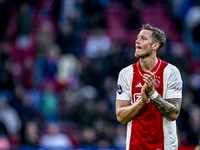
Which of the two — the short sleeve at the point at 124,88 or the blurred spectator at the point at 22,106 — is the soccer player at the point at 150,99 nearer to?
the short sleeve at the point at 124,88

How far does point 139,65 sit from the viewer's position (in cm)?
498

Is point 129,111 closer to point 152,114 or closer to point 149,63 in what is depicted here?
point 152,114

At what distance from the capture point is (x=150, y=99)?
4754mm

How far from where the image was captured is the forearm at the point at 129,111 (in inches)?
181

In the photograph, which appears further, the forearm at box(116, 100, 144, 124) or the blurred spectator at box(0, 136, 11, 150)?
the blurred spectator at box(0, 136, 11, 150)

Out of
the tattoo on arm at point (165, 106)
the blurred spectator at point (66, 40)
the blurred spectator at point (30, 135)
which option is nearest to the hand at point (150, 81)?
the tattoo on arm at point (165, 106)

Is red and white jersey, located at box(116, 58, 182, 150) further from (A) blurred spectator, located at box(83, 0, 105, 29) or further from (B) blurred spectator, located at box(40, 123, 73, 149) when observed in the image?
(A) blurred spectator, located at box(83, 0, 105, 29)

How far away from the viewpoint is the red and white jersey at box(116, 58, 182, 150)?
15.3ft

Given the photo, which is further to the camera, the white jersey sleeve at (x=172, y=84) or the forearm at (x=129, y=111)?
the white jersey sleeve at (x=172, y=84)

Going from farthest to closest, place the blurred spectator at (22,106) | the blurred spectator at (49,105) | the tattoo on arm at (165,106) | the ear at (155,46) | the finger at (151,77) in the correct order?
1. the blurred spectator at (49,105)
2. the blurred spectator at (22,106)
3. the ear at (155,46)
4. the tattoo on arm at (165,106)
5. the finger at (151,77)

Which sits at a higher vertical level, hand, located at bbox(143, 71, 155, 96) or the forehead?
the forehead

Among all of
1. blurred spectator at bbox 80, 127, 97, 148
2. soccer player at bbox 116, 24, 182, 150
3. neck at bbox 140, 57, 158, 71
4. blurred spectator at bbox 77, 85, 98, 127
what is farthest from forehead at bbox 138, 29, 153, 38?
blurred spectator at bbox 77, 85, 98, 127

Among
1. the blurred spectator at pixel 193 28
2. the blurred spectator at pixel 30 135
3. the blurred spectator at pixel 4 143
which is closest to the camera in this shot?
the blurred spectator at pixel 4 143

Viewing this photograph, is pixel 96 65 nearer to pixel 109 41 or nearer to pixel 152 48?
pixel 109 41
